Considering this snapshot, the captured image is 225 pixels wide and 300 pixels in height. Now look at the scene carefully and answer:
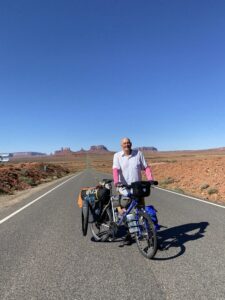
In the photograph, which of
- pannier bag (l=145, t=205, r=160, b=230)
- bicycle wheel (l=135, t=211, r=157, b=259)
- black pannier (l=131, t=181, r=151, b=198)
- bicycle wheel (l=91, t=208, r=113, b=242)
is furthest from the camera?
bicycle wheel (l=91, t=208, r=113, b=242)

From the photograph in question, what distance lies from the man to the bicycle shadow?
75 cm

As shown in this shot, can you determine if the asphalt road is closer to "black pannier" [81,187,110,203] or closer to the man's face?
"black pannier" [81,187,110,203]

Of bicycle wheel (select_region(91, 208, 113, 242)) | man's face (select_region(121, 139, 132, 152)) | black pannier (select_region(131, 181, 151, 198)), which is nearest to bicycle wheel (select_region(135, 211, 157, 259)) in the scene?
black pannier (select_region(131, 181, 151, 198))

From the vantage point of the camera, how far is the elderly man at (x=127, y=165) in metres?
6.64

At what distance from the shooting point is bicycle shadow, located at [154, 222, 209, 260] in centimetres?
647

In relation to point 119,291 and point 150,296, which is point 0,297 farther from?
point 150,296

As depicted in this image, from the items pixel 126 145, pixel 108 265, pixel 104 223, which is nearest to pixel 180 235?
pixel 104 223

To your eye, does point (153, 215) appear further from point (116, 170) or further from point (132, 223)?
point (116, 170)

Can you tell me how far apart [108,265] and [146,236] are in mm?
853

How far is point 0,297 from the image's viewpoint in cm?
430

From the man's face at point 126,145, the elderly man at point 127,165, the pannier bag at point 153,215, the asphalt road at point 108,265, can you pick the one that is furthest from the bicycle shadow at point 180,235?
the man's face at point 126,145

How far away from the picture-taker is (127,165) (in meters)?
6.69

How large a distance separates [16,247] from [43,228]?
6.35 feet

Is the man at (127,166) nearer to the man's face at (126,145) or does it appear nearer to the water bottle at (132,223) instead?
the man's face at (126,145)
